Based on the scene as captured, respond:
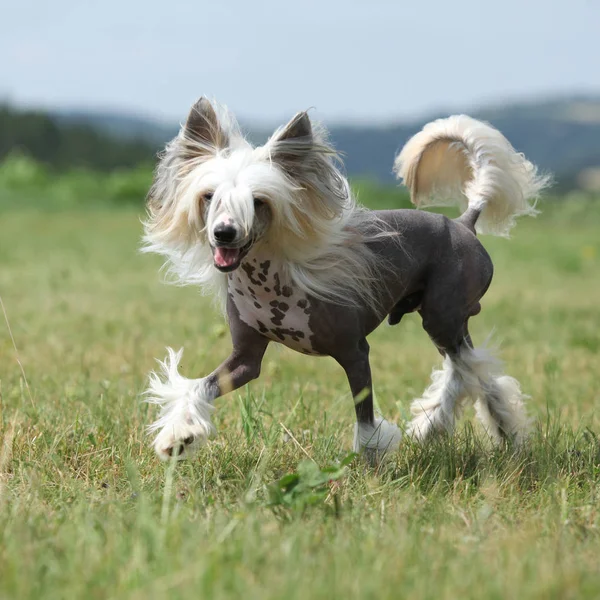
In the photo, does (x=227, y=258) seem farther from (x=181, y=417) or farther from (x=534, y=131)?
(x=534, y=131)

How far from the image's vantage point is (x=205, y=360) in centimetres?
634

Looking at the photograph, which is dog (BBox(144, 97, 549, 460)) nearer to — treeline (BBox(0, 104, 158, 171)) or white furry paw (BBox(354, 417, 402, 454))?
white furry paw (BBox(354, 417, 402, 454))

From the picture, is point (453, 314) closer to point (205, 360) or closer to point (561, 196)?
point (205, 360)

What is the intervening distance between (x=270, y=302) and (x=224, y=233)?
494 millimetres

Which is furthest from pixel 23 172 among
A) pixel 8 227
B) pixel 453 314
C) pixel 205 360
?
pixel 453 314

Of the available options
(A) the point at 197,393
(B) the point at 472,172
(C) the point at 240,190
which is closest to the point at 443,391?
(B) the point at 472,172

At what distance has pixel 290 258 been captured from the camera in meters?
3.67

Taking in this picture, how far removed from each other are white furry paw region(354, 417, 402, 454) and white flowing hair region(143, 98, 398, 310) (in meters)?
0.47

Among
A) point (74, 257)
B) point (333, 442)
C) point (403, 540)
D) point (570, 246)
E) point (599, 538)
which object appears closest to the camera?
point (403, 540)

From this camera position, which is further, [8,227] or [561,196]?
[561,196]

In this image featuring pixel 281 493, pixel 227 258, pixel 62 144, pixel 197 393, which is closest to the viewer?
pixel 281 493

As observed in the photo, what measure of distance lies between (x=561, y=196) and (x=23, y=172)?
14.0 m

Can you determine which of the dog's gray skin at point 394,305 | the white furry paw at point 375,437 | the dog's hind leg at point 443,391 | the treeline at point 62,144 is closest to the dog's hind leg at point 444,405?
the dog's hind leg at point 443,391

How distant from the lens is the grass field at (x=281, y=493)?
241 centimetres
